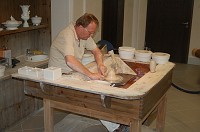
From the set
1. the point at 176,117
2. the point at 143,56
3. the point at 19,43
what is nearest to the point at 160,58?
the point at 143,56

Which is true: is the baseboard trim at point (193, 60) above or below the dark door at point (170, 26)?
below

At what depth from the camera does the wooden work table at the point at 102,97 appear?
204cm

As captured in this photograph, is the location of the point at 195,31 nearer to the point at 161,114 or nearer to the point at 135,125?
the point at 161,114

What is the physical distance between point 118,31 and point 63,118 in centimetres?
270

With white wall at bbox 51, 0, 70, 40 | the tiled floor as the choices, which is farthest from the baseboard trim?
white wall at bbox 51, 0, 70, 40

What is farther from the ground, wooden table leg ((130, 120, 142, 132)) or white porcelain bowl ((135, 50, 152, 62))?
white porcelain bowl ((135, 50, 152, 62))

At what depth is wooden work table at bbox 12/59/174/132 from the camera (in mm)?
Answer: 2037

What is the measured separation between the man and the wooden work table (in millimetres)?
160

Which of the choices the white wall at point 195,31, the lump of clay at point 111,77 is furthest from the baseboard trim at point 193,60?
the lump of clay at point 111,77

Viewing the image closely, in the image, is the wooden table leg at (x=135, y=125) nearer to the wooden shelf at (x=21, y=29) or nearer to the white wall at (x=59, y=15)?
the wooden shelf at (x=21, y=29)

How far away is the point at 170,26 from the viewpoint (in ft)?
22.0

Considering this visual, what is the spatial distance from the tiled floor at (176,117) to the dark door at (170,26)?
7.84 feet

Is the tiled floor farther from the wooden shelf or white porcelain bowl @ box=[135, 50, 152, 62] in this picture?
the wooden shelf

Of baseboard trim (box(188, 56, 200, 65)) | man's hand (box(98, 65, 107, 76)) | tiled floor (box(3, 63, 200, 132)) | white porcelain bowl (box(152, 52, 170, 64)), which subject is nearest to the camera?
man's hand (box(98, 65, 107, 76))
